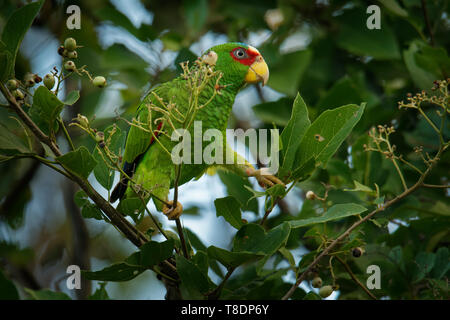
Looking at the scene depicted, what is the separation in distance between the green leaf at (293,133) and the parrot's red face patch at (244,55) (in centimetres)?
77

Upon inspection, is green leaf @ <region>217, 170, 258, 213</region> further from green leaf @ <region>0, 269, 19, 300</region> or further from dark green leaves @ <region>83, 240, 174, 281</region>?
green leaf @ <region>0, 269, 19, 300</region>

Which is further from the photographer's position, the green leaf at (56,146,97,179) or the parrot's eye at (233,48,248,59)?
the parrot's eye at (233,48,248,59)

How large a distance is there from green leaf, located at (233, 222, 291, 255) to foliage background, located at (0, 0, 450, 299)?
36 cm

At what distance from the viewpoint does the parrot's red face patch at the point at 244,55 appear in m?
2.31

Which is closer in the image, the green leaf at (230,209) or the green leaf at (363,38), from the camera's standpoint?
the green leaf at (230,209)

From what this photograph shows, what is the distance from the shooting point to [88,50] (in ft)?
10.4

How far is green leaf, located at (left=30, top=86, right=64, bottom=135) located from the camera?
1.35 metres

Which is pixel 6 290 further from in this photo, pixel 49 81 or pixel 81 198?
pixel 49 81

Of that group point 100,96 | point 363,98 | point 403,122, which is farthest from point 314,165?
point 100,96

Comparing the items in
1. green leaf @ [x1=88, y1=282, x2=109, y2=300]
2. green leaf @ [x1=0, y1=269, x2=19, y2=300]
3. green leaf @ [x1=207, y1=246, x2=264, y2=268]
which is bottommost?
green leaf @ [x1=88, y1=282, x2=109, y2=300]

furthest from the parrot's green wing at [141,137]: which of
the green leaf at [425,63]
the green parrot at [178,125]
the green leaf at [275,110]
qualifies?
the green leaf at [425,63]

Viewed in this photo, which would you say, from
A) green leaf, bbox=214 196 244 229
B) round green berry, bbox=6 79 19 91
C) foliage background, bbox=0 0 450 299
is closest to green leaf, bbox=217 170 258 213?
foliage background, bbox=0 0 450 299

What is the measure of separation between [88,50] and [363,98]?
188cm

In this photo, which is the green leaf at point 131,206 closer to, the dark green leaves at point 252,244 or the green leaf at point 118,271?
the green leaf at point 118,271
